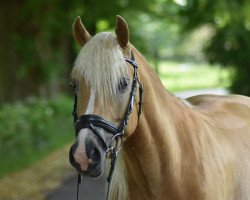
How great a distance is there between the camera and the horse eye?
289 centimetres

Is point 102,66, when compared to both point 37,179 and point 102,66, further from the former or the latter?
point 37,179

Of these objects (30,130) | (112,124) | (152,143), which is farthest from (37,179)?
(112,124)

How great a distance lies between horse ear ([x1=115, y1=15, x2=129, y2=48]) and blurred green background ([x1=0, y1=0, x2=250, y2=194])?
20.3 ft

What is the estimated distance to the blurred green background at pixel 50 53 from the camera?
10.2m

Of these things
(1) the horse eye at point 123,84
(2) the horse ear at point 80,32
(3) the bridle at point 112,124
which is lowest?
(3) the bridle at point 112,124

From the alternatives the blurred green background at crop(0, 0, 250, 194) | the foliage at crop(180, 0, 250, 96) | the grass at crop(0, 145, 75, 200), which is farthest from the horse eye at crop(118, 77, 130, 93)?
the foliage at crop(180, 0, 250, 96)

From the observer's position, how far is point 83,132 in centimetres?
279

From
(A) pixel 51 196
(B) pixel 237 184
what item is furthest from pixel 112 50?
(A) pixel 51 196

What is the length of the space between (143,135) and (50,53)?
11702 millimetres

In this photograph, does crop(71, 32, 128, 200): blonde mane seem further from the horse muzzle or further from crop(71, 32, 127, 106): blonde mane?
the horse muzzle

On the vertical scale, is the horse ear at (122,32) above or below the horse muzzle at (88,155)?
above

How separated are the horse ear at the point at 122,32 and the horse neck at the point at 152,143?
0.21m

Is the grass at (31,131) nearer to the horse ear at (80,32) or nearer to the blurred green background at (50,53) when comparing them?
the blurred green background at (50,53)

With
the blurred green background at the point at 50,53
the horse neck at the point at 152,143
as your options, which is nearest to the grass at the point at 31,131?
the blurred green background at the point at 50,53
